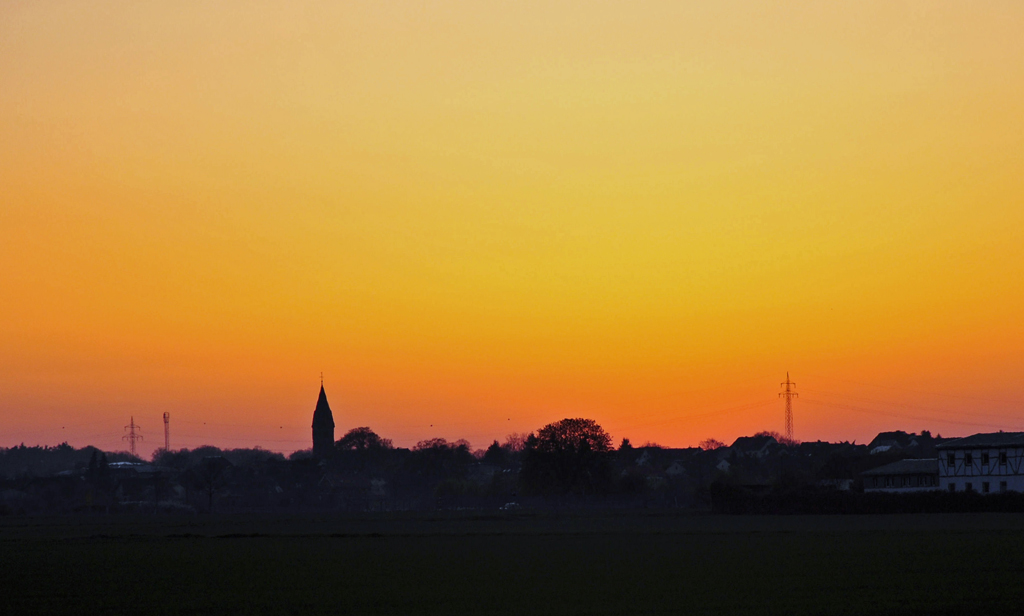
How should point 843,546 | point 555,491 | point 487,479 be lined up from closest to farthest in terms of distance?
1. point 843,546
2. point 555,491
3. point 487,479

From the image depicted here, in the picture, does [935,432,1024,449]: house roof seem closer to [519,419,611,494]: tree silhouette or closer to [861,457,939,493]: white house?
[861,457,939,493]: white house

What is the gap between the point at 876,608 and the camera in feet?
78.8

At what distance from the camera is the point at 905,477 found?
11075 centimetres

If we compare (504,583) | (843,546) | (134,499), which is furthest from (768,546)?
(134,499)

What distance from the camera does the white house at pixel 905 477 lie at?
358 ft

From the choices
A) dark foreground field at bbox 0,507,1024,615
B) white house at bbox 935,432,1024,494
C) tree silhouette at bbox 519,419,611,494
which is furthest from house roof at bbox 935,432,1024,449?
dark foreground field at bbox 0,507,1024,615

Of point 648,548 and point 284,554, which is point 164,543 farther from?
point 648,548

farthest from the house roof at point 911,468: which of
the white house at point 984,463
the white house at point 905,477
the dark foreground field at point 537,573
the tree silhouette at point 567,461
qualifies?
the dark foreground field at point 537,573

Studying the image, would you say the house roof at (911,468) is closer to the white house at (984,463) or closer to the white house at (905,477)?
the white house at (905,477)

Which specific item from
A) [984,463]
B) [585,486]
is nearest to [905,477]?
[984,463]

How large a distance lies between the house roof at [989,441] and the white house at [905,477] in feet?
11.0

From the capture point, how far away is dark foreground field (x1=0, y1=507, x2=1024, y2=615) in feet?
84.0

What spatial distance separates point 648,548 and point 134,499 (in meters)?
134

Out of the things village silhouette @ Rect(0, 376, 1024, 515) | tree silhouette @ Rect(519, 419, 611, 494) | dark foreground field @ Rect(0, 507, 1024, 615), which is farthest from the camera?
tree silhouette @ Rect(519, 419, 611, 494)
